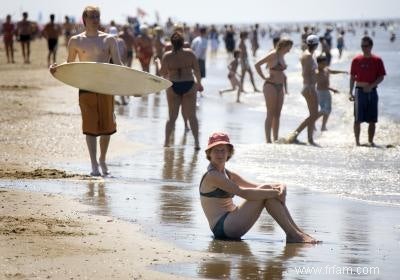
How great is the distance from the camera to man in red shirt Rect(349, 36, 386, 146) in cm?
1504

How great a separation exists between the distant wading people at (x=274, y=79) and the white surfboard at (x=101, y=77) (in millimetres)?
3942

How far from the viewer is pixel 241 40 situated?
25312 millimetres

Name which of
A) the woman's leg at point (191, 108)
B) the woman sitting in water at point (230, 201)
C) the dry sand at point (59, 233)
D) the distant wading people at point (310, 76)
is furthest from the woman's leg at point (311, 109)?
the woman sitting in water at point (230, 201)

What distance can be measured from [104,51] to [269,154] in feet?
11.6

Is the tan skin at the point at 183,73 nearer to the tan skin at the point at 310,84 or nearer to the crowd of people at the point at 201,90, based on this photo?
the crowd of people at the point at 201,90

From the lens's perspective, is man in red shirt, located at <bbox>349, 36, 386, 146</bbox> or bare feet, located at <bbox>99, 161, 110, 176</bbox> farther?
man in red shirt, located at <bbox>349, 36, 386, 146</bbox>

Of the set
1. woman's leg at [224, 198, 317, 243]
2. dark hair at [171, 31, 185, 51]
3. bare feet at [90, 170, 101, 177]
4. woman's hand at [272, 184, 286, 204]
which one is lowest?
bare feet at [90, 170, 101, 177]

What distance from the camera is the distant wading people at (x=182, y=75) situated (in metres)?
13.4

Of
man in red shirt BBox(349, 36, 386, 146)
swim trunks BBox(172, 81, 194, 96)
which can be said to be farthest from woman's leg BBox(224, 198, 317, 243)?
man in red shirt BBox(349, 36, 386, 146)

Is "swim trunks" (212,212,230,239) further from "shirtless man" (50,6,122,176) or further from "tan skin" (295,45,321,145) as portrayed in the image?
"tan skin" (295,45,321,145)

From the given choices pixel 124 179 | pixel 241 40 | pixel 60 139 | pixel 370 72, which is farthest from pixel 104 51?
pixel 241 40

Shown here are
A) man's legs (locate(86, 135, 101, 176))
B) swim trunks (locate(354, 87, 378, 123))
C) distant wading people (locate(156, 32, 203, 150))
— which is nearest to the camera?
man's legs (locate(86, 135, 101, 176))

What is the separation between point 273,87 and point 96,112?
456 cm

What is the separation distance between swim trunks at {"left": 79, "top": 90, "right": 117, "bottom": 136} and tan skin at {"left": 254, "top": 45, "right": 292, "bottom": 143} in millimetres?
4151
